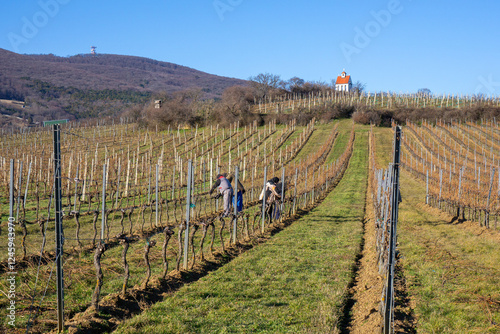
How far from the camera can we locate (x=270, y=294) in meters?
6.09

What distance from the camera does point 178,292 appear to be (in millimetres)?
6078

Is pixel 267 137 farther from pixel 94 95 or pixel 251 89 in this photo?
pixel 94 95

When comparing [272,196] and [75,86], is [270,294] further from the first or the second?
[75,86]

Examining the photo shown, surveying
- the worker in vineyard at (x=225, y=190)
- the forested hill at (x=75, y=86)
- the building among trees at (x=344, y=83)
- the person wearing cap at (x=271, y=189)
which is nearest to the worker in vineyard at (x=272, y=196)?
the person wearing cap at (x=271, y=189)

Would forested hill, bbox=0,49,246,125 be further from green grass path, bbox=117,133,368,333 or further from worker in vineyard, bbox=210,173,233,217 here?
green grass path, bbox=117,133,368,333

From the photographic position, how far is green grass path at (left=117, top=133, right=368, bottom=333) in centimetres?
488

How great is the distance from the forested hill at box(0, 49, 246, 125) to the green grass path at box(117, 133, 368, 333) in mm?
75234

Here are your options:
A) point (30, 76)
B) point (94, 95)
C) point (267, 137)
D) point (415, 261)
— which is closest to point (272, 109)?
point (267, 137)

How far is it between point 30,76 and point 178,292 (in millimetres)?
159556

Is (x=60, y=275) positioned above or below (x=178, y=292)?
above

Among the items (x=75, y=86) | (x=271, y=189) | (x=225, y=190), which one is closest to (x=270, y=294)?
(x=225, y=190)

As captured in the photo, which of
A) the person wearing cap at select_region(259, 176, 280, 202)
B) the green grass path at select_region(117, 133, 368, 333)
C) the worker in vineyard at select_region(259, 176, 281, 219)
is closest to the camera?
the green grass path at select_region(117, 133, 368, 333)

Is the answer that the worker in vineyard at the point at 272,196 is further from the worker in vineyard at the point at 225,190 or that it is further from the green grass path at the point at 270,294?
the green grass path at the point at 270,294

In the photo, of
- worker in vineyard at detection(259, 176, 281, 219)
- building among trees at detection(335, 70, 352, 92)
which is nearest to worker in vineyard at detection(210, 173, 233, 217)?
worker in vineyard at detection(259, 176, 281, 219)
